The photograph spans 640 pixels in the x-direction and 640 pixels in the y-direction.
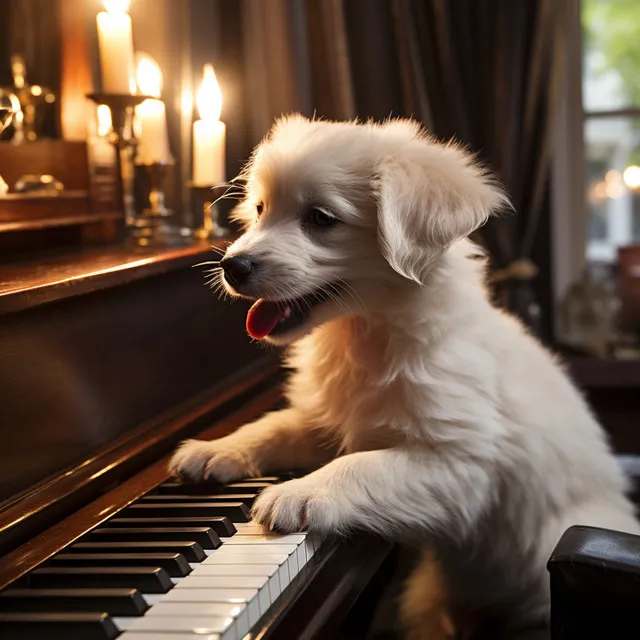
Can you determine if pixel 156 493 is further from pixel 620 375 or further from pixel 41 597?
pixel 620 375

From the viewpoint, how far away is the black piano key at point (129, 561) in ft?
3.68

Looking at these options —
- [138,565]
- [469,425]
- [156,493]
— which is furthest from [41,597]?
[469,425]

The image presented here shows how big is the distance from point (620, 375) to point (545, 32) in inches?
51.9

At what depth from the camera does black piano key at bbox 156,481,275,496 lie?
4.79ft

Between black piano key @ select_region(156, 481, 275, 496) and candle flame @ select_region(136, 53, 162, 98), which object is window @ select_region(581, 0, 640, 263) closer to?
candle flame @ select_region(136, 53, 162, 98)

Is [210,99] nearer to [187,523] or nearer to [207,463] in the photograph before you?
[207,463]

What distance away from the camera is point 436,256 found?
1.51m

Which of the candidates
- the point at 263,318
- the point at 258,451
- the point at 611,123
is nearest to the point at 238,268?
the point at 263,318

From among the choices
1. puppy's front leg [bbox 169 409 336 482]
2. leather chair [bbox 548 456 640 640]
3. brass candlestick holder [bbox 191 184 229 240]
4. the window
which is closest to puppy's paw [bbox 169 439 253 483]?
puppy's front leg [bbox 169 409 336 482]

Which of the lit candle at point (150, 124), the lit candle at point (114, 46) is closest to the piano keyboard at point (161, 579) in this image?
the lit candle at point (114, 46)

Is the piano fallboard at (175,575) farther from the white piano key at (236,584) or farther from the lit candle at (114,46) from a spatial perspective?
the lit candle at (114,46)

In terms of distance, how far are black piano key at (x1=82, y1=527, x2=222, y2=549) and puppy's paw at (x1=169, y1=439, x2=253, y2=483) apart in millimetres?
233

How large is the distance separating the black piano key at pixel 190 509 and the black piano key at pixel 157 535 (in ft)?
0.23

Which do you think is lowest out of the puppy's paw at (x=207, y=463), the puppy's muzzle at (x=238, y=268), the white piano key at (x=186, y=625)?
the white piano key at (x=186, y=625)
